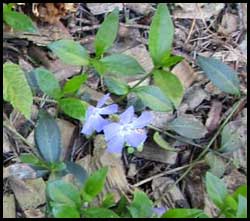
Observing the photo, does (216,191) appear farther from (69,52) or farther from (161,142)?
(69,52)

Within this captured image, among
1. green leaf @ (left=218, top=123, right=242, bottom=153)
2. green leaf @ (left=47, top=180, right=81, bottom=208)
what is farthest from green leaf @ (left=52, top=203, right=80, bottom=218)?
green leaf @ (left=218, top=123, right=242, bottom=153)

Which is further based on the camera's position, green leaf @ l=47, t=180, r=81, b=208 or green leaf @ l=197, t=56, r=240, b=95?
green leaf @ l=197, t=56, r=240, b=95

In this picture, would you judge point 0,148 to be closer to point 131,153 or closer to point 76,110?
point 76,110

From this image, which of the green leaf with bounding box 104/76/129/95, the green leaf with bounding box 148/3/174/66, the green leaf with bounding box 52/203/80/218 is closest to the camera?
the green leaf with bounding box 52/203/80/218

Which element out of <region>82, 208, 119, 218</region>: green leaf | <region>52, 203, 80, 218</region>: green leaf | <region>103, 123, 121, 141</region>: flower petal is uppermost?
<region>103, 123, 121, 141</region>: flower petal

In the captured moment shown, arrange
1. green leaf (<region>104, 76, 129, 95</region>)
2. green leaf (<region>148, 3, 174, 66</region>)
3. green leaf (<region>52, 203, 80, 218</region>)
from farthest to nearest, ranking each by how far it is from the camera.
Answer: green leaf (<region>104, 76, 129, 95</region>) < green leaf (<region>148, 3, 174, 66</region>) < green leaf (<region>52, 203, 80, 218</region>)

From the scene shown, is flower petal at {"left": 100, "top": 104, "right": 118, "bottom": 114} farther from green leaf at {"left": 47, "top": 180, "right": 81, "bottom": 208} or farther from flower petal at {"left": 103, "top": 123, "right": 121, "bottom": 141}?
green leaf at {"left": 47, "top": 180, "right": 81, "bottom": 208}

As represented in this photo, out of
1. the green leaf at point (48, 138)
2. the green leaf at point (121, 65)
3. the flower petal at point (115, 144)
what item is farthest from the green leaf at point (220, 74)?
the green leaf at point (48, 138)

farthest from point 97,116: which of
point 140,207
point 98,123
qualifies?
point 140,207

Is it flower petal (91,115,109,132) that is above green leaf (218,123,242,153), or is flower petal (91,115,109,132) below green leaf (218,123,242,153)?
above
